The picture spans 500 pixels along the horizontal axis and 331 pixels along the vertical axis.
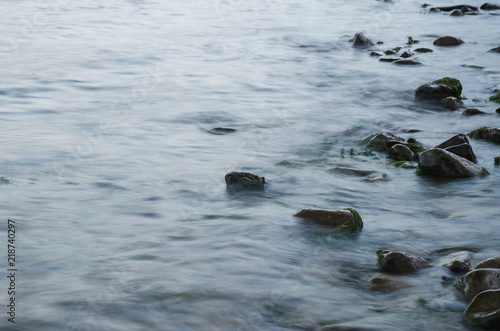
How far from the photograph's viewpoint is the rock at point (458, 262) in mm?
3617

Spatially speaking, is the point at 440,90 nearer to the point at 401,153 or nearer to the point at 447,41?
the point at 401,153

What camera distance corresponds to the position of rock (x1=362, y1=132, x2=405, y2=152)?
594 cm

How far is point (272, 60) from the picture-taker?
10.5 metres

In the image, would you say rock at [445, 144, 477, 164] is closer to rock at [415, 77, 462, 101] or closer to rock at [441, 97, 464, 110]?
rock at [441, 97, 464, 110]

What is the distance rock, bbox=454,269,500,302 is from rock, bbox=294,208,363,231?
972 mm

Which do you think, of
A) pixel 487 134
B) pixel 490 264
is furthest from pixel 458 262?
pixel 487 134

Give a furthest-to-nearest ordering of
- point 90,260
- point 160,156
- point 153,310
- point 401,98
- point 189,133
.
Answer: point 401,98, point 189,133, point 160,156, point 90,260, point 153,310

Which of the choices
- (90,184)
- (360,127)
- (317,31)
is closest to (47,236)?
(90,184)

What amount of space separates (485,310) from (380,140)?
10.1ft

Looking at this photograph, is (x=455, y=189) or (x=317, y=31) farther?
(x=317, y=31)

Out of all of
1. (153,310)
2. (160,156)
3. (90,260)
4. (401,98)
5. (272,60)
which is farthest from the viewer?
(272,60)

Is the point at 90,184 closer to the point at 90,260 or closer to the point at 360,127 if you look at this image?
the point at 90,260

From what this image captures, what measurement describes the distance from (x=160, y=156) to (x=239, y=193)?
121 cm

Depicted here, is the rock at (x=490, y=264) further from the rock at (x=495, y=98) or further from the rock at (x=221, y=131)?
the rock at (x=495, y=98)
